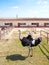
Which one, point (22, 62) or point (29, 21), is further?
point (29, 21)

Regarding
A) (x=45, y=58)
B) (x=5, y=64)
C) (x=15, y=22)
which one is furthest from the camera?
(x=15, y=22)

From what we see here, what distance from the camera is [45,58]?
8.40 meters

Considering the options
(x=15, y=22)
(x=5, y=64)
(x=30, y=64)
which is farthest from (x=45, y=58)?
(x=15, y=22)

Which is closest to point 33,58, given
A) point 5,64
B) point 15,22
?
point 5,64

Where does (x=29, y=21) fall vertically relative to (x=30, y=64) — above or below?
below

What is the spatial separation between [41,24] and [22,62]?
4442 cm

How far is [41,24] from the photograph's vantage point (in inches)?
2032

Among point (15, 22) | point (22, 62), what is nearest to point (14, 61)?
point (22, 62)

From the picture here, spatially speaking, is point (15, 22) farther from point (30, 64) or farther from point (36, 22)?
point (30, 64)

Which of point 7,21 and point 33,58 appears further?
point 7,21

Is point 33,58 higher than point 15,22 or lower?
higher

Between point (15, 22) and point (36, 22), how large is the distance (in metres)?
6.34

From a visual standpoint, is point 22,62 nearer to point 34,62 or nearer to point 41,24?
point 34,62

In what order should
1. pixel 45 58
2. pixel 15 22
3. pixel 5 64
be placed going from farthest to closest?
pixel 15 22
pixel 45 58
pixel 5 64
